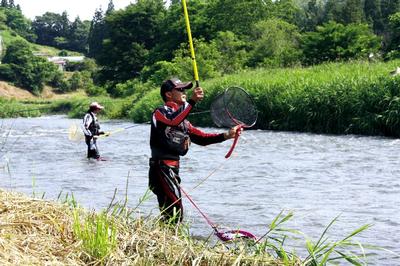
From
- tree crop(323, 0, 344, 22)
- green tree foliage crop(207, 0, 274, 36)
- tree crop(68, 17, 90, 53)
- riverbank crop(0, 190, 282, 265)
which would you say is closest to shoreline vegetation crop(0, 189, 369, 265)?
riverbank crop(0, 190, 282, 265)

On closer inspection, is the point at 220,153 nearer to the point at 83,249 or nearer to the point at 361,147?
the point at 361,147

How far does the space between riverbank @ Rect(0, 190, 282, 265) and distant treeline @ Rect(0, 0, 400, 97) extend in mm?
34325

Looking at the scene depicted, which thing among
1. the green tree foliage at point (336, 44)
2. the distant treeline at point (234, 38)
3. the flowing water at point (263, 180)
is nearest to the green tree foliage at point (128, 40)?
the distant treeline at point (234, 38)

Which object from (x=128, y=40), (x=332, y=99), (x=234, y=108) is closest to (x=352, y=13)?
(x=128, y=40)

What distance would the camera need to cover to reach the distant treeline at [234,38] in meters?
47.7

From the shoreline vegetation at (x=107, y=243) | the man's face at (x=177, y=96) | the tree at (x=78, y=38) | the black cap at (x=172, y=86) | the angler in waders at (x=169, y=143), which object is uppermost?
the tree at (x=78, y=38)

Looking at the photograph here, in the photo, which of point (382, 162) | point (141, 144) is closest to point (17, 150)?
point (141, 144)

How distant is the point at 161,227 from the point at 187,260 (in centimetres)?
72

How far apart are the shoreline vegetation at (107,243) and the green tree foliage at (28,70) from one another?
112 m

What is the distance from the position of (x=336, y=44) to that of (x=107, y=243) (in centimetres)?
4361

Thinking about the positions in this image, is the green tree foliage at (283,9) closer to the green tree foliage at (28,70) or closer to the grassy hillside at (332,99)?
the grassy hillside at (332,99)

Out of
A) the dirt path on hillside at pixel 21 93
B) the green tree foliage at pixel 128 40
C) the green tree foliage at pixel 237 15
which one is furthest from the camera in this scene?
the dirt path on hillside at pixel 21 93

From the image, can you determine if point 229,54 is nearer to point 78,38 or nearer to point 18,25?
point 78,38

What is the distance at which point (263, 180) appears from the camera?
595 inches
